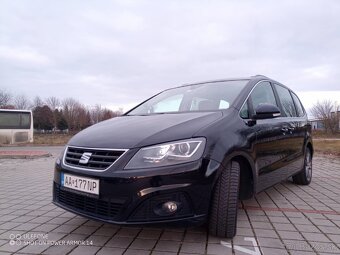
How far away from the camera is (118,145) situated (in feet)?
8.78

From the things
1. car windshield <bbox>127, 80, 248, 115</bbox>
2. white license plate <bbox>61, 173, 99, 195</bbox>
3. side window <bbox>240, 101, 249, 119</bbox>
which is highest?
car windshield <bbox>127, 80, 248, 115</bbox>

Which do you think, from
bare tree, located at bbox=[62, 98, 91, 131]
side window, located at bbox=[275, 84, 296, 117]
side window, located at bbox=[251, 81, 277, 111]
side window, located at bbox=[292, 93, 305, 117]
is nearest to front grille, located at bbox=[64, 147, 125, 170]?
side window, located at bbox=[251, 81, 277, 111]

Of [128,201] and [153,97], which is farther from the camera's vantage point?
[153,97]

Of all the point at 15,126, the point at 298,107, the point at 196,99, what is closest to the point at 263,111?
the point at 196,99

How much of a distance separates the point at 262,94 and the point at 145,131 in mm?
1855

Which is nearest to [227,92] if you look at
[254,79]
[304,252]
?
[254,79]

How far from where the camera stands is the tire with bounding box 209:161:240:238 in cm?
272

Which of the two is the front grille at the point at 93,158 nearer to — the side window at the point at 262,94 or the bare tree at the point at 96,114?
the side window at the point at 262,94

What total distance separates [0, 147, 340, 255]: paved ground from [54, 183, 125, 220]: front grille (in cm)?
32

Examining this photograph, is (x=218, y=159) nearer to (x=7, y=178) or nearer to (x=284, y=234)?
(x=284, y=234)

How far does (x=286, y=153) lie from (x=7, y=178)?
552cm

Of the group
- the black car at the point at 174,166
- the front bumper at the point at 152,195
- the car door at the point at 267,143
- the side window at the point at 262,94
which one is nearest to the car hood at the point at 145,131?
the black car at the point at 174,166

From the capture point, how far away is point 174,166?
250 centimetres

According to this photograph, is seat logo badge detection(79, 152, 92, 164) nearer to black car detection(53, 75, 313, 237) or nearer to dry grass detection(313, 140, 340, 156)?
black car detection(53, 75, 313, 237)
